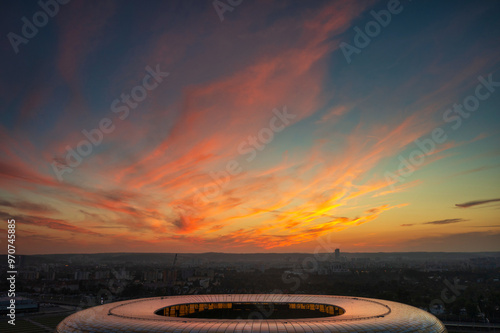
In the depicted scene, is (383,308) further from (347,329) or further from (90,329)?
(90,329)

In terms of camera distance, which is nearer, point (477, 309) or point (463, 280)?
point (477, 309)

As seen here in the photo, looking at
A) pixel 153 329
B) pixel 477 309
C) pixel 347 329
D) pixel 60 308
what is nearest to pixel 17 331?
pixel 60 308

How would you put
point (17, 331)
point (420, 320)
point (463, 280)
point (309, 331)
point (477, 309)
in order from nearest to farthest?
point (309, 331)
point (420, 320)
point (17, 331)
point (477, 309)
point (463, 280)

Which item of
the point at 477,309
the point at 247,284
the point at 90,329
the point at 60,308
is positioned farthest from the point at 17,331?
the point at 477,309

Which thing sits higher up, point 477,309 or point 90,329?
point 90,329

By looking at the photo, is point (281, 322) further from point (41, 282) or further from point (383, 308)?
point (41, 282)

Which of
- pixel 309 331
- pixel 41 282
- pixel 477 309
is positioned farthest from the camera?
pixel 41 282
